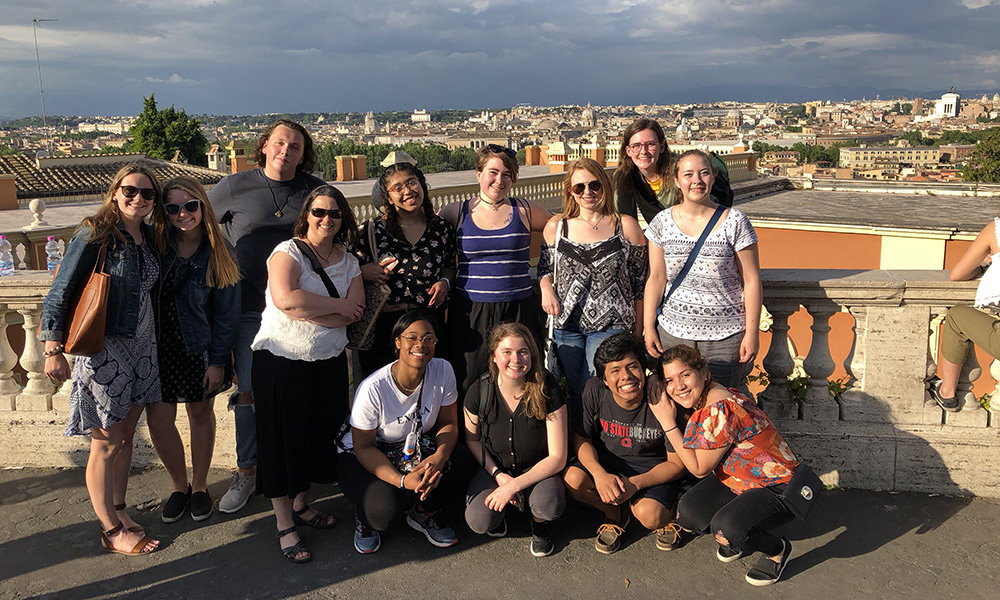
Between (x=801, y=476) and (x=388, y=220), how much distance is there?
2105 mm

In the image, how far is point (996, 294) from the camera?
342cm

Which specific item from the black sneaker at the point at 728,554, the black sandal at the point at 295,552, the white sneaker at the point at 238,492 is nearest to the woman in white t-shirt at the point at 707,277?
the black sneaker at the point at 728,554

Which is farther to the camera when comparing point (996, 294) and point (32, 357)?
point (32, 357)

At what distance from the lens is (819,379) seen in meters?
3.86

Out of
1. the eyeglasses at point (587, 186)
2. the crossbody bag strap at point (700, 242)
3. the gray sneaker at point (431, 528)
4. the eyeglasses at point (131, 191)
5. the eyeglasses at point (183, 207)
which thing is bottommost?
the gray sneaker at point (431, 528)

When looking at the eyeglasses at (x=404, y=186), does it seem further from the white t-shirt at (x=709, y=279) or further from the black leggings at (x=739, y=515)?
the black leggings at (x=739, y=515)

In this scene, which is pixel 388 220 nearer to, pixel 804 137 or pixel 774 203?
pixel 774 203

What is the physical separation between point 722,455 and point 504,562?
3.35 feet

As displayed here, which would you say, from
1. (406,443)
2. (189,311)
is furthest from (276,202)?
(406,443)

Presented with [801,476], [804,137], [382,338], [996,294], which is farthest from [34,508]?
[804,137]

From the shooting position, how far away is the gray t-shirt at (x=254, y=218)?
3756 millimetres

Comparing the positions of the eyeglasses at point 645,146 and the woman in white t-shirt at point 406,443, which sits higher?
the eyeglasses at point 645,146

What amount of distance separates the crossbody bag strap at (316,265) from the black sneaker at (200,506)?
4.02ft

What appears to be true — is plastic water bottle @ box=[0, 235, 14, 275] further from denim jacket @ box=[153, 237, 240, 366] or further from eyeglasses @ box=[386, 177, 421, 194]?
eyeglasses @ box=[386, 177, 421, 194]
